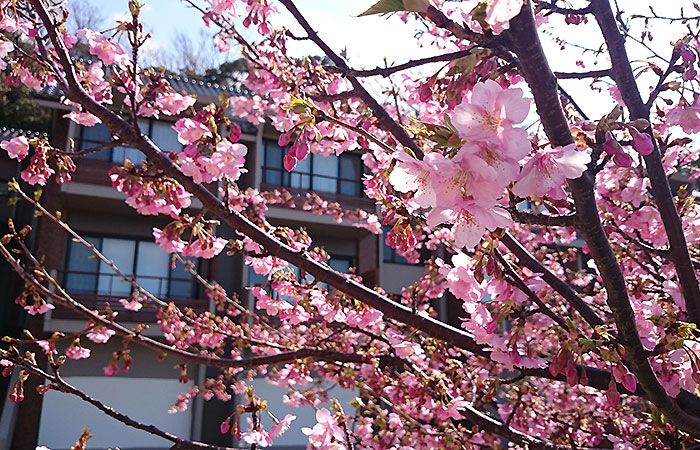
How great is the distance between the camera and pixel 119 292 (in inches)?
423

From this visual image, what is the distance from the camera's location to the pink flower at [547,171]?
1060 millimetres

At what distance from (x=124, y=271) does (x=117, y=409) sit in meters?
2.77

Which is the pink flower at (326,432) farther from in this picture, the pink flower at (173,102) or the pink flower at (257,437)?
the pink flower at (173,102)

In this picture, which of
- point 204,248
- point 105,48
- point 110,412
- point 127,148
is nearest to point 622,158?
point 204,248

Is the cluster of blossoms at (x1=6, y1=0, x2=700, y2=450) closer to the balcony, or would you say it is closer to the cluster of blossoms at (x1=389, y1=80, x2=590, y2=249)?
the cluster of blossoms at (x1=389, y1=80, x2=590, y2=249)

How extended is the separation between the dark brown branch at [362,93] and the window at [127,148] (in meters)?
9.44

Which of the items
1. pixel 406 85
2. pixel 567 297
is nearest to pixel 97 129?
pixel 406 85

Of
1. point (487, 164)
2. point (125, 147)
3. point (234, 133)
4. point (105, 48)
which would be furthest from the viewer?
point (125, 147)

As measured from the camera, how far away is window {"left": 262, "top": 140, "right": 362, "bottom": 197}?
1283cm

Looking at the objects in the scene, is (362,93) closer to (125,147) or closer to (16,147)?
(16,147)

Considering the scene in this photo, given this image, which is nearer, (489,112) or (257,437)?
(489,112)

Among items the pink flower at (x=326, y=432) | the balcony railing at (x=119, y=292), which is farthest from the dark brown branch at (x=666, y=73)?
the balcony railing at (x=119, y=292)

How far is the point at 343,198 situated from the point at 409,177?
1134 centimetres

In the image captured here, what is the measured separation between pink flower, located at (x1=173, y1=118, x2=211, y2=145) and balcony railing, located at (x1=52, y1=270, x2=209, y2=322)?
8.46 m
